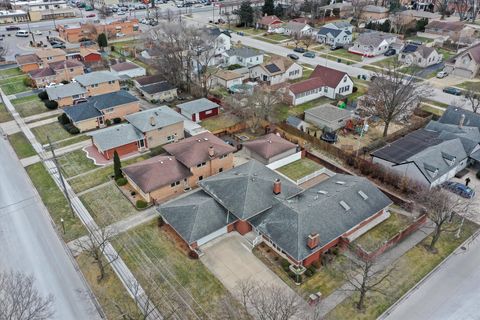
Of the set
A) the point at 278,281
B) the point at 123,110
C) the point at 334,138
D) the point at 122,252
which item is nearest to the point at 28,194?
the point at 122,252

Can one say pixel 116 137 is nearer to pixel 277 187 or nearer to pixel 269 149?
pixel 269 149

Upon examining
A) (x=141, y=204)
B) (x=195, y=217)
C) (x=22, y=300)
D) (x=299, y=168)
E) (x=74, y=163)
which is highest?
(x=195, y=217)

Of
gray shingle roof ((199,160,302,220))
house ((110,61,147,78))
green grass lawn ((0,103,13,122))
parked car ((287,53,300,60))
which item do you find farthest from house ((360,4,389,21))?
green grass lawn ((0,103,13,122))

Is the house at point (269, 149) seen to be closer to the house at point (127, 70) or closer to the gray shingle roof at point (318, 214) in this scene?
the gray shingle roof at point (318, 214)

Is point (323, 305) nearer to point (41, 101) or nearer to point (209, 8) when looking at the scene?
point (41, 101)

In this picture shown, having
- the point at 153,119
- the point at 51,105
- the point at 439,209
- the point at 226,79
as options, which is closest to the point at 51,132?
the point at 51,105

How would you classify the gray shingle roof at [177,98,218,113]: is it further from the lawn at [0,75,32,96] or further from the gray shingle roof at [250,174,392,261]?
the lawn at [0,75,32,96]

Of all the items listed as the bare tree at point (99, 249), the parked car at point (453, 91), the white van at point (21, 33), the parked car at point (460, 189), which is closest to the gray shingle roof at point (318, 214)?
the parked car at point (460, 189)
